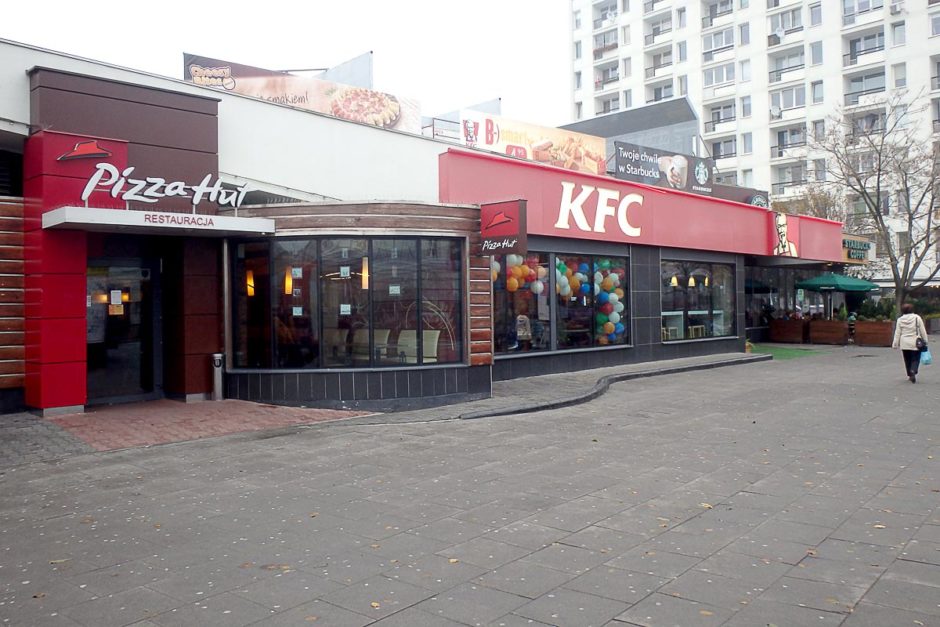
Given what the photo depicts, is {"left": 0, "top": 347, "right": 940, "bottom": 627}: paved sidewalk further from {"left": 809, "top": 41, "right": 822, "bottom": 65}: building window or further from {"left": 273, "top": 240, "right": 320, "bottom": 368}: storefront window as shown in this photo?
{"left": 809, "top": 41, "right": 822, "bottom": 65}: building window

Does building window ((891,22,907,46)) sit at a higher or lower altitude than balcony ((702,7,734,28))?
lower

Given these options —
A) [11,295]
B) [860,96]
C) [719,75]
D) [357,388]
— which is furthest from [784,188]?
[11,295]

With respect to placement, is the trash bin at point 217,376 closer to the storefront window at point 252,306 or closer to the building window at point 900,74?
the storefront window at point 252,306

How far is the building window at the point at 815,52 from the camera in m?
48.8

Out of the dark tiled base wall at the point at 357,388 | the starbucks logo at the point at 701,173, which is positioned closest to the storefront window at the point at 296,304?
the dark tiled base wall at the point at 357,388

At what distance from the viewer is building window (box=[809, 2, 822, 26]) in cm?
4891

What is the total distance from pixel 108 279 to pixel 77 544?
8.44m

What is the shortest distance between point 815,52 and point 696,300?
35.5m

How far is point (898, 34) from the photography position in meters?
45.3

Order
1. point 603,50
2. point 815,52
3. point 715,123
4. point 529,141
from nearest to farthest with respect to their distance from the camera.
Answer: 1. point 529,141
2. point 815,52
3. point 715,123
4. point 603,50

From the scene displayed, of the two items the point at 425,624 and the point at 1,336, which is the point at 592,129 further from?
the point at 425,624

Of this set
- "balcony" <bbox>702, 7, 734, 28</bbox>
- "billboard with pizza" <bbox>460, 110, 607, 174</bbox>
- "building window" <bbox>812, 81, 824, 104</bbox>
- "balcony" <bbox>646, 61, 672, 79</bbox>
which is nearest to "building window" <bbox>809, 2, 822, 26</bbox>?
"building window" <bbox>812, 81, 824, 104</bbox>

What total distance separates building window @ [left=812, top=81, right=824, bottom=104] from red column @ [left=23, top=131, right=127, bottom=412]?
47.8m

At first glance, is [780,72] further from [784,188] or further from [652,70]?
[652,70]
